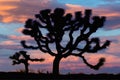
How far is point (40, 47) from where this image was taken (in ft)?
106

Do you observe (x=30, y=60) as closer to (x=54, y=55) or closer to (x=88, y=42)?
(x=54, y=55)

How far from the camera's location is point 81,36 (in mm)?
32406

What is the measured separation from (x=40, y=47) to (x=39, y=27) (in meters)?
1.89

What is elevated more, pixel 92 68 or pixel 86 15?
pixel 86 15

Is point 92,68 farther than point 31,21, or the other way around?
point 92,68

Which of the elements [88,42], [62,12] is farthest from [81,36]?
[62,12]

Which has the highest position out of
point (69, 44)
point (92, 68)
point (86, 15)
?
point (86, 15)

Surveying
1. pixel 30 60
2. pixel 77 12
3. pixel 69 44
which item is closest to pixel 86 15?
pixel 77 12

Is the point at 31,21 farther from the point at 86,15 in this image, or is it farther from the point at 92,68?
the point at 92,68

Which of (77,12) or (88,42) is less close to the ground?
(77,12)

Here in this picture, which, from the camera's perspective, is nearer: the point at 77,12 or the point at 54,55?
the point at 77,12

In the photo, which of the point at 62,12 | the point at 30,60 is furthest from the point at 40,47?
the point at 62,12

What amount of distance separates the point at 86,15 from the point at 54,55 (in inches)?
183

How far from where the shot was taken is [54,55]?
3275 cm
